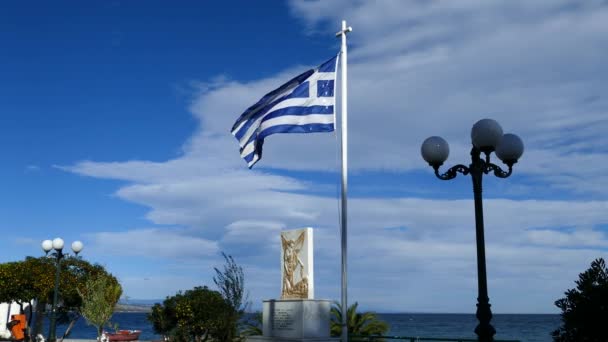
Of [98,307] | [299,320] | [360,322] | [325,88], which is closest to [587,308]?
[325,88]

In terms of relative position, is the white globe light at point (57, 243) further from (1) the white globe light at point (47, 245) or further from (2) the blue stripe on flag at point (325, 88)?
(2) the blue stripe on flag at point (325, 88)

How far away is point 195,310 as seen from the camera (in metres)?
29.0

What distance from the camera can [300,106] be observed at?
49.1 ft

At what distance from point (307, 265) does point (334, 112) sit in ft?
19.9

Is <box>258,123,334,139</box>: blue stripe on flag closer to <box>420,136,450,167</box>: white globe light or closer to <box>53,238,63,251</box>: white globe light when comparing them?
<box>420,136,450,167</box>: white globe light

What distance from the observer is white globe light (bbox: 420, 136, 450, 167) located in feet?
32.9

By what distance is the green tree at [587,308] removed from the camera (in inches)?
428

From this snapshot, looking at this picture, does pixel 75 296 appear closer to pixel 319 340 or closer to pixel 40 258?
pixel 40 258

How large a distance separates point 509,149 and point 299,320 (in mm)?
10467

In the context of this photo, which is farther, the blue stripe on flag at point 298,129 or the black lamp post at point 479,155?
the blue stripe on flag at point 298,129

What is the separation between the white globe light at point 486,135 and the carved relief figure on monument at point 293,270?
10.2 m

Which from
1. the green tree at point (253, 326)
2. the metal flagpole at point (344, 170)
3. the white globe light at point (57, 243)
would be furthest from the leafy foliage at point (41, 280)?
the metal flagpole at point (344, 170)

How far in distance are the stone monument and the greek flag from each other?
4712 millimetres

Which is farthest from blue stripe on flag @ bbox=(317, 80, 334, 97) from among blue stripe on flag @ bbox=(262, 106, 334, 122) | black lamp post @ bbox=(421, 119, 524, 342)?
black lamp post @ bbox=(421, 119, 524, 342)
